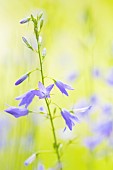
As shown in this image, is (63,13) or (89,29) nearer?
(89,29)

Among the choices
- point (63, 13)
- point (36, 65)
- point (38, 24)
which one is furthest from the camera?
point (63, 13)

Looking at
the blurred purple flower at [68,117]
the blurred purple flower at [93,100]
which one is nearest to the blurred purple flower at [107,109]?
the blurred purple flower at [93,100]

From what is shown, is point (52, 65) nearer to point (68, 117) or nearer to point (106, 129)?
point (106, 129)

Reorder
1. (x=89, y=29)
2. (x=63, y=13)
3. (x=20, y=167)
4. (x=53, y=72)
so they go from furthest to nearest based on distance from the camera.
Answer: (x=63, y=13)
(x=53, y=72)
(x=89, y=29)
(x=20, y=167)

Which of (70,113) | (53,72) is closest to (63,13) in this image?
(53,72)

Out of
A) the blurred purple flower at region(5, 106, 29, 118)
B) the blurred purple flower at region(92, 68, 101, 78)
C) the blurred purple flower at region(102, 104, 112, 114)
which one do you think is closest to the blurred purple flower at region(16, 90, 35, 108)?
the blurred purple flower at region(5, 106, 29, 118)

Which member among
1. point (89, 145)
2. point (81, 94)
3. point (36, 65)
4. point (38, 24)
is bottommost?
point (81, 94)

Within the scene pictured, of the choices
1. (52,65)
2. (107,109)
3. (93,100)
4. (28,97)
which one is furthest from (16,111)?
(52,65)

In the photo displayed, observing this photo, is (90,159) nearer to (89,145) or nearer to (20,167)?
(89,145)

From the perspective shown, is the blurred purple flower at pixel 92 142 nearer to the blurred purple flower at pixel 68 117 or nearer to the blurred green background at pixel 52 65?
the blurred green background at pixel 52 65
